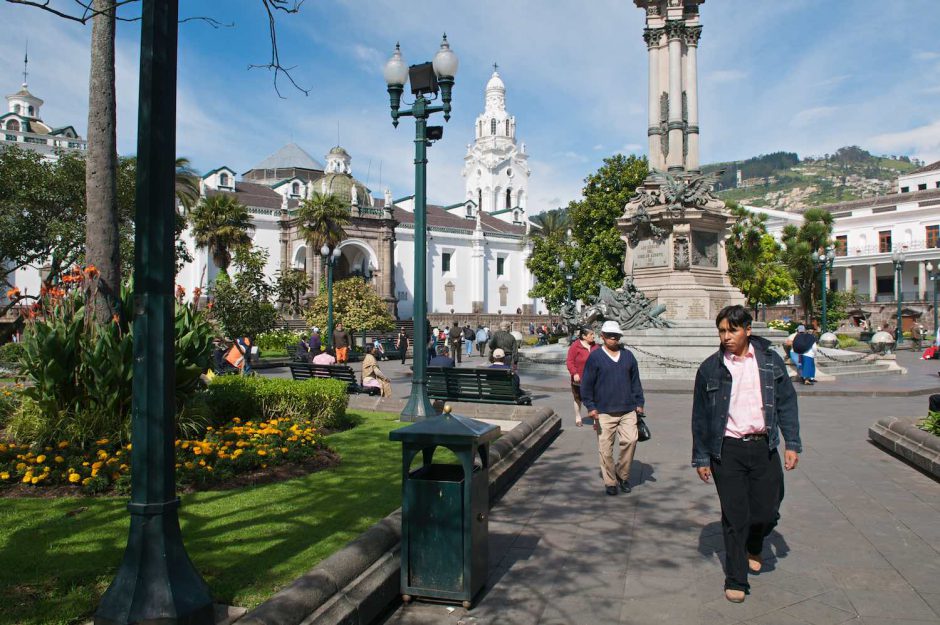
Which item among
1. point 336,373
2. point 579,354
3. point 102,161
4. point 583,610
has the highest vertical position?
point 102,161

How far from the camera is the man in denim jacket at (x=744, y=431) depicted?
15.1 ft

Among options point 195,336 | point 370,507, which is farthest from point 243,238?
point 370,507

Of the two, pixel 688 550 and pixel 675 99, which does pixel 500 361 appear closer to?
pixel 688 550

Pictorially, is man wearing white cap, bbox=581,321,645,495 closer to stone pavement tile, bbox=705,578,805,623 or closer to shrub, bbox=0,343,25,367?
stone pavement tile, bbox=705,578,805,623

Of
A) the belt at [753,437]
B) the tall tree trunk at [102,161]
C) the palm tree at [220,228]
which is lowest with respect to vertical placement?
the belt at [753,437]

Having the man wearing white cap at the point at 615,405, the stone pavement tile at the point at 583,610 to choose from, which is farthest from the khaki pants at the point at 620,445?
the stone pavement tile at the point at 583,610

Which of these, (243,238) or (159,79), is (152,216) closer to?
(159,79)

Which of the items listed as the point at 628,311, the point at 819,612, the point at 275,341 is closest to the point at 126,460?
the point at 819,612

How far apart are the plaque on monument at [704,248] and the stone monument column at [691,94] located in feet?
7.11

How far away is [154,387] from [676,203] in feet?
60.3

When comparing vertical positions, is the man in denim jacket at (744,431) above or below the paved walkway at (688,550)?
above

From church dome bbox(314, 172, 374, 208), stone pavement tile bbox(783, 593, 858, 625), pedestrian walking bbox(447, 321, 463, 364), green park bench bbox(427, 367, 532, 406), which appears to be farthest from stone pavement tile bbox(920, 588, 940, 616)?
church dome bbox(314, 172, 374, 208)

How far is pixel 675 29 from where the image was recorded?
21359 millimetres

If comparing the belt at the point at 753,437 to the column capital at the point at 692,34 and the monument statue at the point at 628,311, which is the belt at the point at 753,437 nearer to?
the monument statue at the point at 628,311
